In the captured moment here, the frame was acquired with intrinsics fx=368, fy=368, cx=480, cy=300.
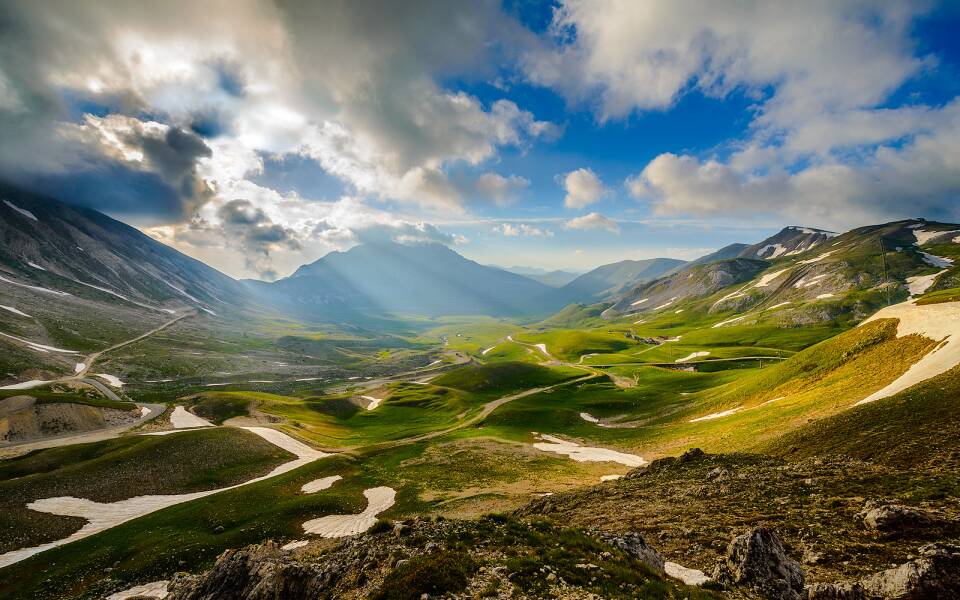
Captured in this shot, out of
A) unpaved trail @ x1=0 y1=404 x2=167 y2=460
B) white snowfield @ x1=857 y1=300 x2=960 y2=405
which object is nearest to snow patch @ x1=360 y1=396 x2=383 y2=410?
unpaved trail @ x1=0 y1=404 x2=167 y2=460

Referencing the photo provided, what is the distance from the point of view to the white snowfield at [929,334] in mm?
32094

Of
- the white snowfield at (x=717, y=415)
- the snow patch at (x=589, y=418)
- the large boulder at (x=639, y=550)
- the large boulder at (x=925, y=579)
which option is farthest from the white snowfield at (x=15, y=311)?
the large boulder at (x=925, y=579)

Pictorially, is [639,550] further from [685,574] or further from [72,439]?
[72,439]

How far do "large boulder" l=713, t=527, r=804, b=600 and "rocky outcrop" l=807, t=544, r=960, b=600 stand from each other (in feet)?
4.10

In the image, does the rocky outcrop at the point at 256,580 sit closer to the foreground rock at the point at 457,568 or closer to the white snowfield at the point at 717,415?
the foreground rock at the point at 457,568

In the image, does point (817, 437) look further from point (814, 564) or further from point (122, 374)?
point (122, 374)

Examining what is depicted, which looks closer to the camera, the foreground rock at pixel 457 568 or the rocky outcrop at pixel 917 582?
the rocky outcrop at pixel 917 582

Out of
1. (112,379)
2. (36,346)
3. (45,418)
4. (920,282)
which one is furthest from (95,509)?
(920,282)

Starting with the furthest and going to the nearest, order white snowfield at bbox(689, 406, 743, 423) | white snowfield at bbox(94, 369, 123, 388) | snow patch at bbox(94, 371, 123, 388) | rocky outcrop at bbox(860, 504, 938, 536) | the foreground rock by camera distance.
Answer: snow patch at bbox(94, 371, 123, 388)
white snowfield at bbox(94, 369, 123, 388)
white snowfield at bbox(689, 406, 743, 423)
rocky outcrop at bbox(860, 504, 938, 536)
the foreground rock

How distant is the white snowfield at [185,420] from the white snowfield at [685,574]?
10826 cm

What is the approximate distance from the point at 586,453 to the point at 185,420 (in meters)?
102

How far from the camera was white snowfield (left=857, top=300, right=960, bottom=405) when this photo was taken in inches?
1264

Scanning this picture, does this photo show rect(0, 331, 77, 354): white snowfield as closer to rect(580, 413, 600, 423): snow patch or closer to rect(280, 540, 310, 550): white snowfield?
rect(280, 540, 310, 550): white snowfield

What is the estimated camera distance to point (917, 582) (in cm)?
1095
